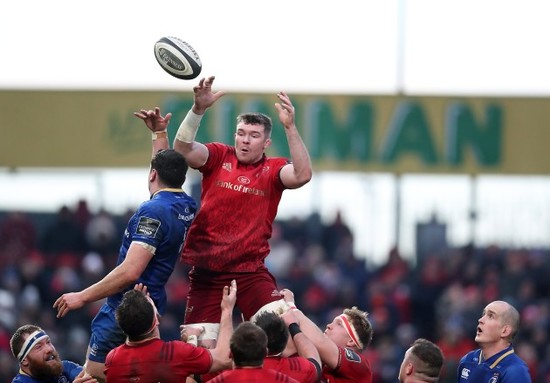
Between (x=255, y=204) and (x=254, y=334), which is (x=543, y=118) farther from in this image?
(x=254, y=334)

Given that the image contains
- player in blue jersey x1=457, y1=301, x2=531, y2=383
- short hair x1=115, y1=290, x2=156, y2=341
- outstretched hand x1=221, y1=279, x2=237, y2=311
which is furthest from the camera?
player in blue jersey x1=457, y1=301, x2=531, y2=383

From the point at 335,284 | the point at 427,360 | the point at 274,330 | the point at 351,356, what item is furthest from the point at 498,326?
the point at 335,284

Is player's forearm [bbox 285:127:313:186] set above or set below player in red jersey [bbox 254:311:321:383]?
above

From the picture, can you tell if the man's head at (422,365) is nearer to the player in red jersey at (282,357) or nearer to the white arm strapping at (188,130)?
the player in red jersey at (282,357)

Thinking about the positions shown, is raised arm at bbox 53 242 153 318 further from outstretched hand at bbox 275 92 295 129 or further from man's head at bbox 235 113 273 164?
outstretched hand at bbox 275 92 295 129

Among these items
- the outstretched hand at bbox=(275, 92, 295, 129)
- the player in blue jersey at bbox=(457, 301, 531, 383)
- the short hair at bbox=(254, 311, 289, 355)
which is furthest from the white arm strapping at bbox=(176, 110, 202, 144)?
the player in blue jersey at bbox=(457, 301, 531, 383)

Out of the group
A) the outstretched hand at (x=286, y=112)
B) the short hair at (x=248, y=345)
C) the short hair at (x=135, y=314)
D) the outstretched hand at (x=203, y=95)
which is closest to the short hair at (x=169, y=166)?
the outstretched hand at (x=203, y=95)

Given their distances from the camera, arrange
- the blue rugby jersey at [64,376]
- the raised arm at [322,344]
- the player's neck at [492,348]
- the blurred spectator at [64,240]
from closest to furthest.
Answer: the raised arm at [322,344] → the blue rugby jersey at [64,376] → the player's neck at [492,348] → the blurred spectator at [64,240]

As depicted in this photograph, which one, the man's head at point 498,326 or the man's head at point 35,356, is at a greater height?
the man's head at point 498,326

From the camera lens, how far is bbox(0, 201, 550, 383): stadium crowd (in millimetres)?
22891

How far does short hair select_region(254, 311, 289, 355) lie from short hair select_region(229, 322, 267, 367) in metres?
0.48

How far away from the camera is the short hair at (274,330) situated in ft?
35.9

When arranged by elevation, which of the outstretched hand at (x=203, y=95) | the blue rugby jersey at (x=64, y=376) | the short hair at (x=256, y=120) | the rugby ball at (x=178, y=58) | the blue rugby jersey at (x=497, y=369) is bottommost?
the blue rugby jersey at (x=64, y=376)

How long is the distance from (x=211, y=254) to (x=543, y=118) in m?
16.5
